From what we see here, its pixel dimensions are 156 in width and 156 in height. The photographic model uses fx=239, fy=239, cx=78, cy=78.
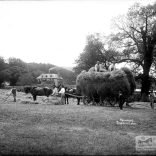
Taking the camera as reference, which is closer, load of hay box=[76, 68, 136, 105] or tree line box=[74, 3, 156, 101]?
load of hay box=[76, 68, 136, 105]

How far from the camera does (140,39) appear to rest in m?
38.7

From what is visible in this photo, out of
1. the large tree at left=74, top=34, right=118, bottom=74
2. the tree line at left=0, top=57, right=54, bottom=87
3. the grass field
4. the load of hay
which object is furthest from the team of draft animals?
the tree line at left=0, top=57, right=54, bottom=87

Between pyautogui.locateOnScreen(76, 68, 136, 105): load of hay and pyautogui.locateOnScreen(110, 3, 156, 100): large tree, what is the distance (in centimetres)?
1774

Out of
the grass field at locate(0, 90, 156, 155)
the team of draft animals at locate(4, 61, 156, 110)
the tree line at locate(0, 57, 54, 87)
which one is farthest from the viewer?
the tree line at locate(0, 57, 54, 87)

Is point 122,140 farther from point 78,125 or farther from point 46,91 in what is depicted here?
point 46,91

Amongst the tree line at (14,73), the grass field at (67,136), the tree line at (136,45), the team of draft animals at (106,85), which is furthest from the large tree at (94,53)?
the tree line at (14,73)

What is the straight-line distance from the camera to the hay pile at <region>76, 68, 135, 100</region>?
19203 millimetres

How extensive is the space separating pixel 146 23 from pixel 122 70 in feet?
65.3

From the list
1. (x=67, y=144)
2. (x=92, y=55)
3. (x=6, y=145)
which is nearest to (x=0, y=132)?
(x=6, y=145)

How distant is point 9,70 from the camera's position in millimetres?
89938

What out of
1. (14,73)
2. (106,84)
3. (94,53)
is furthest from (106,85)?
(14,73)

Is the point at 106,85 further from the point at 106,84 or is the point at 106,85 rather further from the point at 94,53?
the point at 94,53

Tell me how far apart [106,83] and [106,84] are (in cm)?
8

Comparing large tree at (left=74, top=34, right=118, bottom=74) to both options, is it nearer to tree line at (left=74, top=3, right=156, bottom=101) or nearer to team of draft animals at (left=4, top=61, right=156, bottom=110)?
tree line at (left=74, top=3, right=156, bottom=101)
